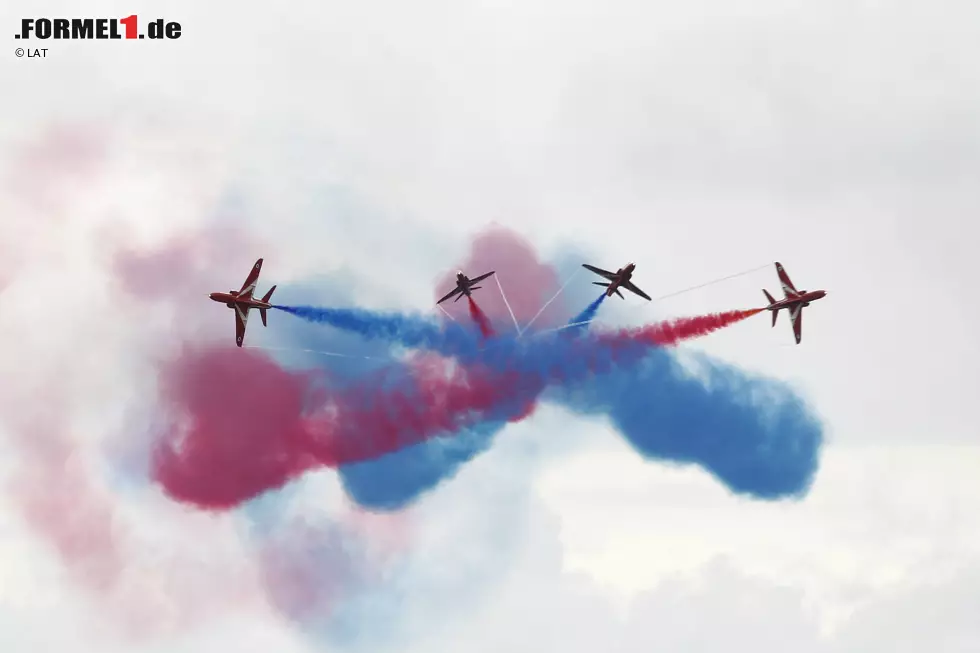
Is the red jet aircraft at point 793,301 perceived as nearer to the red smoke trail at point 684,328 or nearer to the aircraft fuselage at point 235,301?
the red smoke trail at point 684,328

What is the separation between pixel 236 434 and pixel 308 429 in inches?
195

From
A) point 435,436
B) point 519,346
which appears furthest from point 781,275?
point 435,436

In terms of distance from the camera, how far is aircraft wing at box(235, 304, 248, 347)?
98.6 meters

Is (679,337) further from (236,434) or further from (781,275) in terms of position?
(236,434)

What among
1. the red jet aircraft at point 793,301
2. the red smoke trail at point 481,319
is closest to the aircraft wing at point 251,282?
the red smoke trail at point 481,319

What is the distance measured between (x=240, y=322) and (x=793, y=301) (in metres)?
37.4

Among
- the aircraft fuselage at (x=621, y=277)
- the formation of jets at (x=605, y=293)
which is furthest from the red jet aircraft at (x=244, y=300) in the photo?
the aircraft fuselage at (x=621, y=277)

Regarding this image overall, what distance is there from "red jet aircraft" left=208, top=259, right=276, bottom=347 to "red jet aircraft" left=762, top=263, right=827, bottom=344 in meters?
33.8

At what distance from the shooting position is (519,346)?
104562 millimetres

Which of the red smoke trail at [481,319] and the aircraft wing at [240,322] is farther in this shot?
the red smoke trail at [481,319]

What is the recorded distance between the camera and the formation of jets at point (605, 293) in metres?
98.2

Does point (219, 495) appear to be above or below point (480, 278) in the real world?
below

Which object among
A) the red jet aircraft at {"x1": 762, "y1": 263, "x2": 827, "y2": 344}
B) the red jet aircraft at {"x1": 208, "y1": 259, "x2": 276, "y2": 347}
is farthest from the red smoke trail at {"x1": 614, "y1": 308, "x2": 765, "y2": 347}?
the red jet aircraft at {"x1": 208, "y1": 259, "x2": 276, "y2": 347}

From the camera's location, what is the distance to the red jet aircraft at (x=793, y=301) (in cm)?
10062
